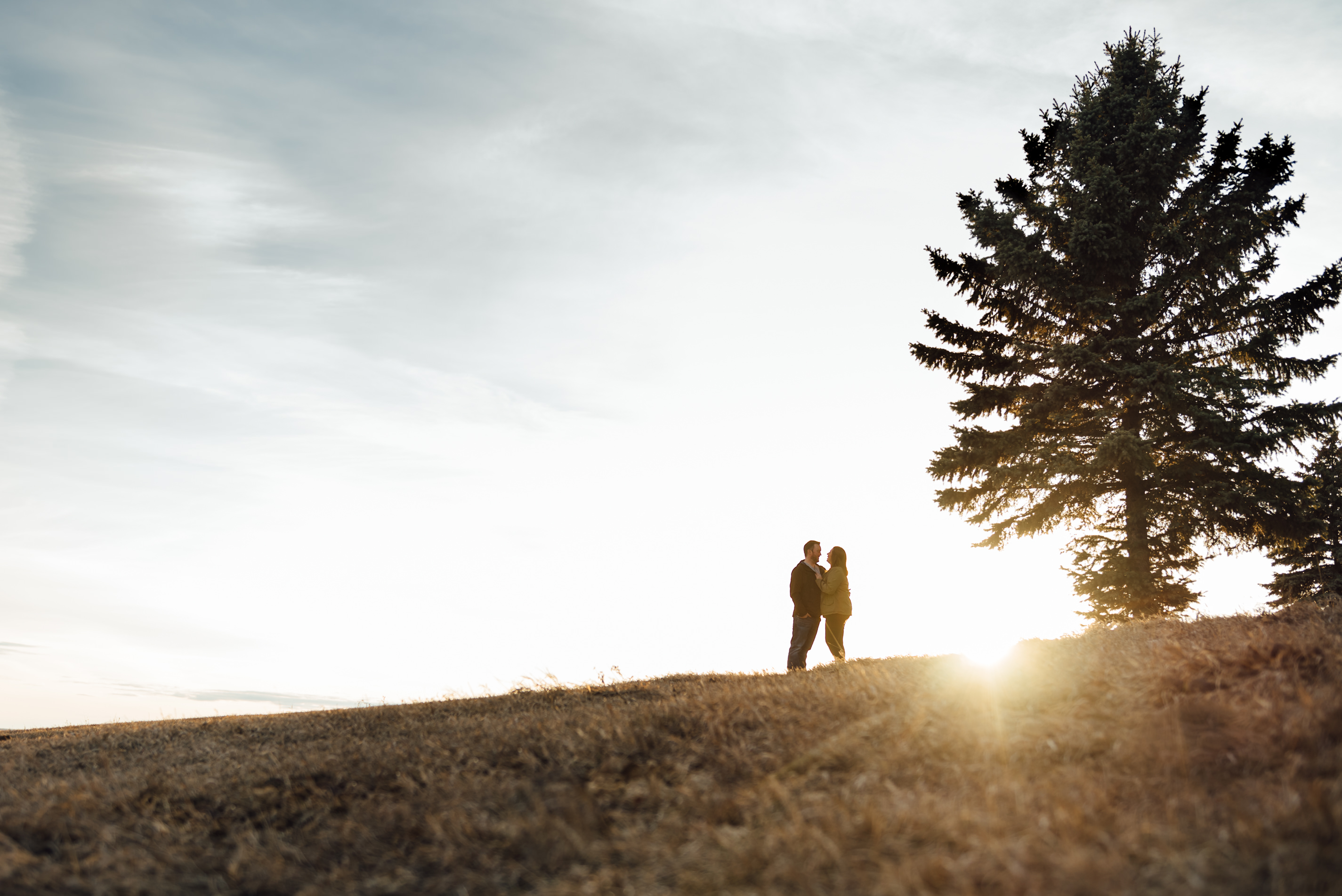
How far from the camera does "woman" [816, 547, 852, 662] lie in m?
13.4

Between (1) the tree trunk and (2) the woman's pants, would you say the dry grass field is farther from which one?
(1) the tree trunk

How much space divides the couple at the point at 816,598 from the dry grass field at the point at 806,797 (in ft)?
18.8

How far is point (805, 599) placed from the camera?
13.5 metres

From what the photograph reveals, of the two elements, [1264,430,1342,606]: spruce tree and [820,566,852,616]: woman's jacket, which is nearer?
[820,566,852,616]: woman's jacket

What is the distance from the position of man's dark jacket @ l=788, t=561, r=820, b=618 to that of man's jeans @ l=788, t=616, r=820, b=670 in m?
0.15

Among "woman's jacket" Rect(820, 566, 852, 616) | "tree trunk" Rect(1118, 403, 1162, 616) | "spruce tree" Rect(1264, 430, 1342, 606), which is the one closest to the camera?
"woman's jacket" Rect(820, 566, 852, 616)

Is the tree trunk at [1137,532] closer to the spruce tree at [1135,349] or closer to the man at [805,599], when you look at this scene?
the spruce tree at [1135,349]

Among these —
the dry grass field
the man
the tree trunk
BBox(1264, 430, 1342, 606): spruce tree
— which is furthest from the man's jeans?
BBox(1264, 430, 1342, 606): spruce tree

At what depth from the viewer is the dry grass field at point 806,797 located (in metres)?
3.71

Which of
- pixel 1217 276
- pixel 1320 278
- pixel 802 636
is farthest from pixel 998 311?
pixel 802 636

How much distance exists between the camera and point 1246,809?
388cm

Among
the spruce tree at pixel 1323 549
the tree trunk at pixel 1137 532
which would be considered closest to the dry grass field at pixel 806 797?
the tree trunk at pixel 1137 532

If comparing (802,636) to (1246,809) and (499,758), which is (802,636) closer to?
(499,758)

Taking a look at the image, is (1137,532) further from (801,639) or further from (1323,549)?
(1323,549)
